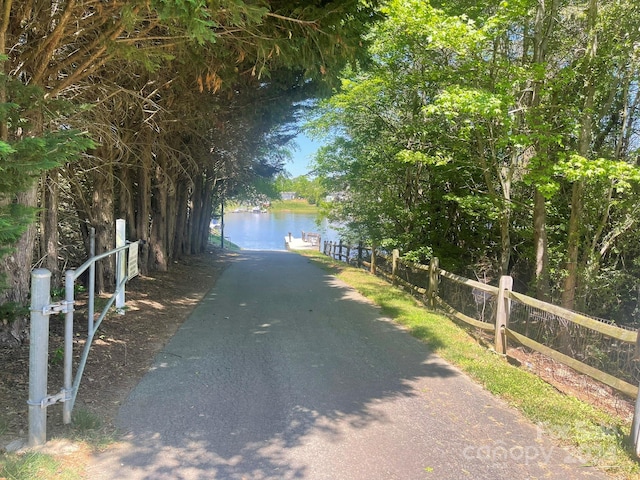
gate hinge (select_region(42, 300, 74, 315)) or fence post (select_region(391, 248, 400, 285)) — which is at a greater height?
gate hinge (select_region(42, 300, 74, 315))

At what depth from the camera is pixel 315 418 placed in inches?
155

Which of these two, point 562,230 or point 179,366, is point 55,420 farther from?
point 562,230

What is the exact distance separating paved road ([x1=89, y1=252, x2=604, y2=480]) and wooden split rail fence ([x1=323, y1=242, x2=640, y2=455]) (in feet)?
3.69

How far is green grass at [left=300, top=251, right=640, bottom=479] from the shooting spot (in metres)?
3.45

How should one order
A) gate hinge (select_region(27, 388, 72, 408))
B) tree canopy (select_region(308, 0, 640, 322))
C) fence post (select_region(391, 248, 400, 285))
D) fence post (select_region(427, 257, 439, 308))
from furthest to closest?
fence post (select_region(391, 248, 400, 285)), fence post (select_region(427, 257, 439, 308)), tree canopy (select_region(308, 0, 640, 322)), gate hinge (select_region(27, 388, 72, 408))

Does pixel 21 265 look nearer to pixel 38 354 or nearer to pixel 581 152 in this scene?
pixel 38 354

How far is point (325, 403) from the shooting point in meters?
4.26

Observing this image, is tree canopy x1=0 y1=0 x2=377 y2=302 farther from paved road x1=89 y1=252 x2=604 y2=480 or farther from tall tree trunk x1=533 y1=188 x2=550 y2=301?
tall tree trunk x1=533 y1=188 x2=550 y2=301

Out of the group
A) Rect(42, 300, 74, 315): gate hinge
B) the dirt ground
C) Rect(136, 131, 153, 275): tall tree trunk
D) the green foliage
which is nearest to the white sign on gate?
the dirt ground

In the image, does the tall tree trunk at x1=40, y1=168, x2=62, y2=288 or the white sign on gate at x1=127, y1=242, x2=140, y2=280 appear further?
the tall tree trunk at x1=40, y1=168, x2=62, y2=288

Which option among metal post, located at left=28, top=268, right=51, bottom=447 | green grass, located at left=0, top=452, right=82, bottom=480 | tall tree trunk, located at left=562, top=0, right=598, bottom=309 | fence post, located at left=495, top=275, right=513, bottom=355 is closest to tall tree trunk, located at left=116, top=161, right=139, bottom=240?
metal post, located at left=28, top=268, right=51, bottom=447

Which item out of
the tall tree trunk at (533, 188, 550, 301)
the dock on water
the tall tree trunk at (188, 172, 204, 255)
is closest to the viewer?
the tall tree trunk at (533, 188, 550, 301)

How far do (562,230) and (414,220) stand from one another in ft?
13.5

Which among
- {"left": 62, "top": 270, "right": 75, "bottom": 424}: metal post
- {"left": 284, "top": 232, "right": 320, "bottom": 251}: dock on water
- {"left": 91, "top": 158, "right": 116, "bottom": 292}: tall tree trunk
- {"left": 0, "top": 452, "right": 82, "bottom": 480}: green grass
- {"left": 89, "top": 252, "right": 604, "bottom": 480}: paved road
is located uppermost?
{"left": 91, "top": 158, "right": 116, "bottom": 292}: tall tree trunk
